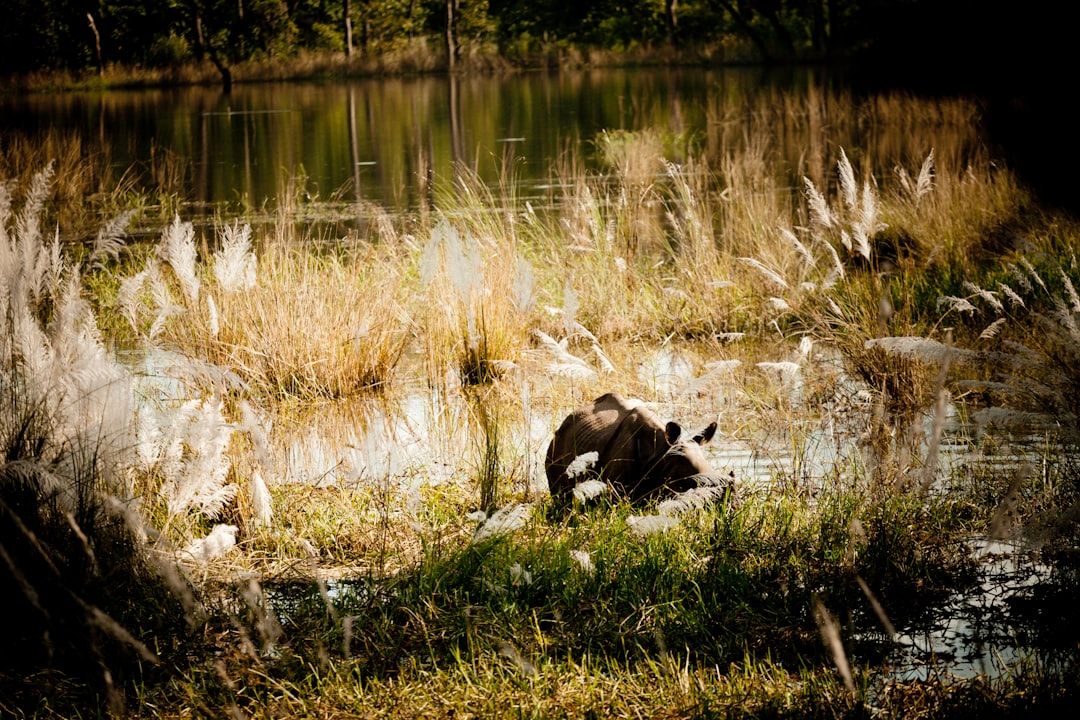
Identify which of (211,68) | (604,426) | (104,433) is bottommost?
(604,426)

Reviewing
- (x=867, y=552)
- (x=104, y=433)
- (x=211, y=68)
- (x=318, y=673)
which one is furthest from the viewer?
(x=211, y=68)

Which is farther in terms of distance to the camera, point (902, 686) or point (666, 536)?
point (666, 536)

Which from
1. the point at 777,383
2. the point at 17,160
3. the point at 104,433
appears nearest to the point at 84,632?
the point at 104,433

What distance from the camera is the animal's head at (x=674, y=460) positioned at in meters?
3.54

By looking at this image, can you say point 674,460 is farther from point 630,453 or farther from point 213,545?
point 213,545

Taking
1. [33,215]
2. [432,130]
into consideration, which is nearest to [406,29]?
[432,130]

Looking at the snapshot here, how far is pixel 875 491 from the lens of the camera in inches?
139

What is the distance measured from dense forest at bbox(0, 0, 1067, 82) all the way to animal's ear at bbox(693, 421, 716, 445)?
20567 millimetres

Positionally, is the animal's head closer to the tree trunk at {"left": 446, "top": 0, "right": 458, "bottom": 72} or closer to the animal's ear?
the animal's ear

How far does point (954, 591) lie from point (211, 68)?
3716cm

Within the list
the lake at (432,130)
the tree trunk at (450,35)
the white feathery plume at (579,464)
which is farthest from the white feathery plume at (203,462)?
the tree trunk at (450,35)

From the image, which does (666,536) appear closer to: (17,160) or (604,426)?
(604,426)

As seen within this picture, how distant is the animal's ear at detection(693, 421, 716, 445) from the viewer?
143 inches

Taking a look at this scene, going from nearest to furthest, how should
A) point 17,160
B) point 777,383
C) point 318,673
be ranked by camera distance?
point 318,673
point 777,383
point 17,160
